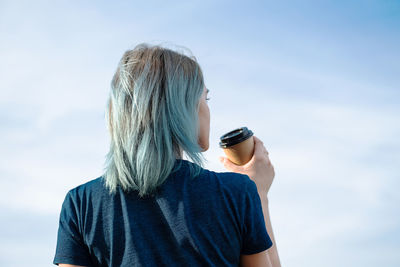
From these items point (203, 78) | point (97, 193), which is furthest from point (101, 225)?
point (203, 78)

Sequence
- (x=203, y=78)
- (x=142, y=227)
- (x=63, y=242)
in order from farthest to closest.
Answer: (x=203, y=78), (x=63, y=242), (x=142, y=227)

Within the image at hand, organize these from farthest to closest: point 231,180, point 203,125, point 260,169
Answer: point 260,169
point 203,125
point 231,180

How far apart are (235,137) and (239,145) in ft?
0.22

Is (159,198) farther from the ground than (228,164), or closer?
farther from the ground

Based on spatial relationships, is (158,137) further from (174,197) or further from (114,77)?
(114,77)

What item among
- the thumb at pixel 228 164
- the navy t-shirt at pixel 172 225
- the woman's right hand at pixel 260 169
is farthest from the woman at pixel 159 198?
the thumb at pixel 228 164

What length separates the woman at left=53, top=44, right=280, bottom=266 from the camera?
7.18ft

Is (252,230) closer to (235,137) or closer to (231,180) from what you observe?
(231,180)

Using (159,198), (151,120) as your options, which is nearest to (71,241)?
(159,198)

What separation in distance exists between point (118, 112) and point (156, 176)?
0.45 meters

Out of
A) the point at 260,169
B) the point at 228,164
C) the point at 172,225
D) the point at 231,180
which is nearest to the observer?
the point at 172,225

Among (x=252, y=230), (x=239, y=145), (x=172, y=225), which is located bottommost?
(x=252, y=230)

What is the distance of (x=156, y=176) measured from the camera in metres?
2.22

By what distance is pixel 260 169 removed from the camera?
3279mm
